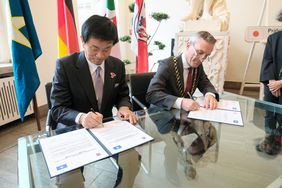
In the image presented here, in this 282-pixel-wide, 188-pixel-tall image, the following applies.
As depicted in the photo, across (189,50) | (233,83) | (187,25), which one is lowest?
(233,83)

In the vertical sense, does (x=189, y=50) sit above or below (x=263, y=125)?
above

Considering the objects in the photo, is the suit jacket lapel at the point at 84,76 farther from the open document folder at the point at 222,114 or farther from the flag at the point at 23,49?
the flag at the point at 23,49

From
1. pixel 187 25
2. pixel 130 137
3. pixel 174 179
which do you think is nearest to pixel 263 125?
pixel 174 179

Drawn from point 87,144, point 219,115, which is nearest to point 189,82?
point 219,115

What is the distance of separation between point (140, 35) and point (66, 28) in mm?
1098

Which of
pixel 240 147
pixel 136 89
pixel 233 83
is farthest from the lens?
pixel 233 83

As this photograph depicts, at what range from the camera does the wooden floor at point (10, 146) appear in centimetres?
177

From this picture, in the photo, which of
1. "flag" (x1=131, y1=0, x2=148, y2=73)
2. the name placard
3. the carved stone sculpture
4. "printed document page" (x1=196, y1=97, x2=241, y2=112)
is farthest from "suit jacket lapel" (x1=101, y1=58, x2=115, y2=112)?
the name placard

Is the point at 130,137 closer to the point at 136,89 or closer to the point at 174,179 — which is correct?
the point at 174,179

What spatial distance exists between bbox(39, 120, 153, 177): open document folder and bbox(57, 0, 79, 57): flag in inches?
63.9

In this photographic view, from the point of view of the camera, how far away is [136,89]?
5.91ft

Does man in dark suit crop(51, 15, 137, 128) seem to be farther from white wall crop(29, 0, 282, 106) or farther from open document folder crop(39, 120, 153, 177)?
white wall crop(29, 0, 282, 106)

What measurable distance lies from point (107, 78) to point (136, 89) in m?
0.51

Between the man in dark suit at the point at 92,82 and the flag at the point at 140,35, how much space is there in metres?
1.77
